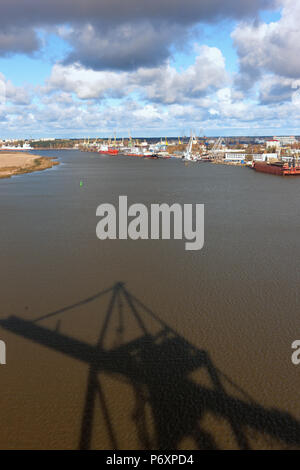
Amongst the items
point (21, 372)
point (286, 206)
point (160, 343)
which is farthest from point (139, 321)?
point (286, 206)

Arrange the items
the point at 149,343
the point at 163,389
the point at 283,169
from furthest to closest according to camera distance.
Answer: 1. the point at 283,169
2. the point at 149,343
3. the point at 163,389

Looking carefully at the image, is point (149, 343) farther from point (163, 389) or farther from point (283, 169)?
point (283, 169)

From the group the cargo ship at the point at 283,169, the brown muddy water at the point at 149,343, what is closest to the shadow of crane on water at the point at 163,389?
the brown muddy water at the point at 149,343

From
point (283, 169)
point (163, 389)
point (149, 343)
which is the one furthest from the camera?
point (283, 169)

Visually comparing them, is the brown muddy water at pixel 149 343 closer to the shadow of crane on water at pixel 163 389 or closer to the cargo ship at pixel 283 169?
the shadow of crane on water at pixel 163 389

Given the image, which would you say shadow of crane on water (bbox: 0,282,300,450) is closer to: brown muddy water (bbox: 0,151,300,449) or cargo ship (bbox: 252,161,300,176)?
brown muddy water (bbox: 0,151,300,449)

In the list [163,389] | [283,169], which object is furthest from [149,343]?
[283,169]

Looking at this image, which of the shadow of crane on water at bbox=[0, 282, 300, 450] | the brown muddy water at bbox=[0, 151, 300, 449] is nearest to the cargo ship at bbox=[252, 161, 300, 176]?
the brown muddy water at bbox=[0, 151, 300, 449]

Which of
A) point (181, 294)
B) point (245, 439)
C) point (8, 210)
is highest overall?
point (8, 210)

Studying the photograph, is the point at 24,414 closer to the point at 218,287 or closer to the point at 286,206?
the point at 218,287
